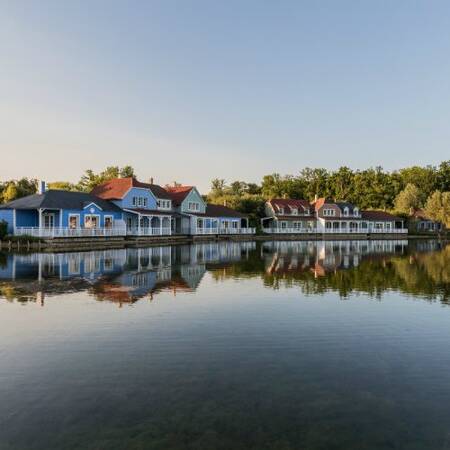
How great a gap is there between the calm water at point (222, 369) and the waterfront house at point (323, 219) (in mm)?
56090

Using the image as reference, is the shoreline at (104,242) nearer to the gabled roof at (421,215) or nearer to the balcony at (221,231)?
the balcony at (221,231)

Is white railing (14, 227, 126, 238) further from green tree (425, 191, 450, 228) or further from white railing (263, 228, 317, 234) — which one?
green tree (425, 191, 450, 228)

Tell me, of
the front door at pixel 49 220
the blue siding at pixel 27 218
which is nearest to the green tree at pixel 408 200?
the front door at pixel 49 220

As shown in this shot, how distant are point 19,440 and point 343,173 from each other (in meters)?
107

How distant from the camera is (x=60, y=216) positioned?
129ft

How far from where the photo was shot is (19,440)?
5012 millimetres

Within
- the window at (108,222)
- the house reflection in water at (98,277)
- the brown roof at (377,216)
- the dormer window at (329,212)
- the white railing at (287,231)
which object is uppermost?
the dormer window at (329,212)

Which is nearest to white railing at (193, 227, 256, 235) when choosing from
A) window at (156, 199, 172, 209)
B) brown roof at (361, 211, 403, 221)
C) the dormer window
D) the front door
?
window at (156, 199, 172, 209)

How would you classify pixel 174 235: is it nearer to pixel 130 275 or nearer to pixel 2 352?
pixel 130 275

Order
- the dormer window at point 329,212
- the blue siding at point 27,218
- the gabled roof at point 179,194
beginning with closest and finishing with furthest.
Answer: the blue siding at point 27,218 < the gabled roof at point 179,194 < the dormer window at point 329,212

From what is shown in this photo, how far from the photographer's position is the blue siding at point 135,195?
47531 mm

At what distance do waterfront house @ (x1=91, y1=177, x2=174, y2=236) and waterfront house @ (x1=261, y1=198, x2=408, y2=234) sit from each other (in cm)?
2269

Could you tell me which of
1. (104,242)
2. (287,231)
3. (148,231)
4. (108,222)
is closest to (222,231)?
(148,231)

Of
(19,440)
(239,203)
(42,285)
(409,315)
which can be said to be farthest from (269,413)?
(239,203)
